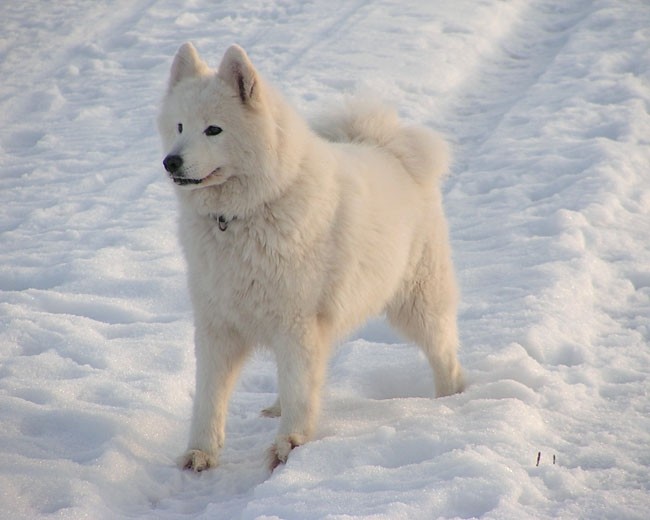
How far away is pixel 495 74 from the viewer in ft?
33.4

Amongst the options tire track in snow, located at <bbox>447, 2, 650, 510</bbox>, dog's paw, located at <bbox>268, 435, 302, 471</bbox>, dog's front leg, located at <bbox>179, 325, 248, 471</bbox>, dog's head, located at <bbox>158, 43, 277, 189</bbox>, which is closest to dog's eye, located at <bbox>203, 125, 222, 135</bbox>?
dog's head, located at <bbox>158, 43, 277, 189</bbox>

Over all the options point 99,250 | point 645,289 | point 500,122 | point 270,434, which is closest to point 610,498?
point 270,434

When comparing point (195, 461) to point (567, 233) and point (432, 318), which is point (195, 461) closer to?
point (432, 318)

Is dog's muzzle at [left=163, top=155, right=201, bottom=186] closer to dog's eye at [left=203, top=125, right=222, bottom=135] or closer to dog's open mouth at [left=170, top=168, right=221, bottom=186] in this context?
dog's open mouth at [left=170, top=168, right=221, bottom=186]

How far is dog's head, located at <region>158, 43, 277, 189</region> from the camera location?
11.4ft

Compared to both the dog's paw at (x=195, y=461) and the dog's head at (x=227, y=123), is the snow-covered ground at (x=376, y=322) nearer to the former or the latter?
the dog's paw at (x=195, y=461)

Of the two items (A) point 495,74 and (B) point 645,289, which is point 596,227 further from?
(A) point 495,74

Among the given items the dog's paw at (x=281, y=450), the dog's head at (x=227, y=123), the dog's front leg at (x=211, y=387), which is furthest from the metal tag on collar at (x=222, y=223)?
the dog's paw at (x=281, y=450)

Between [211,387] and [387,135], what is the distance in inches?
71.8

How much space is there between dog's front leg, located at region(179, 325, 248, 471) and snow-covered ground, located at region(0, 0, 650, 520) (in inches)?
6.3

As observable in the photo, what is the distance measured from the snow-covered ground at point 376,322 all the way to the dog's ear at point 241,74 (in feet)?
4.39

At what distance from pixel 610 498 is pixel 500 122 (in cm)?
633

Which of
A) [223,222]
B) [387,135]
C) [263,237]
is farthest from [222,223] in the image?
[387,135]

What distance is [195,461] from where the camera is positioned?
3.62m
